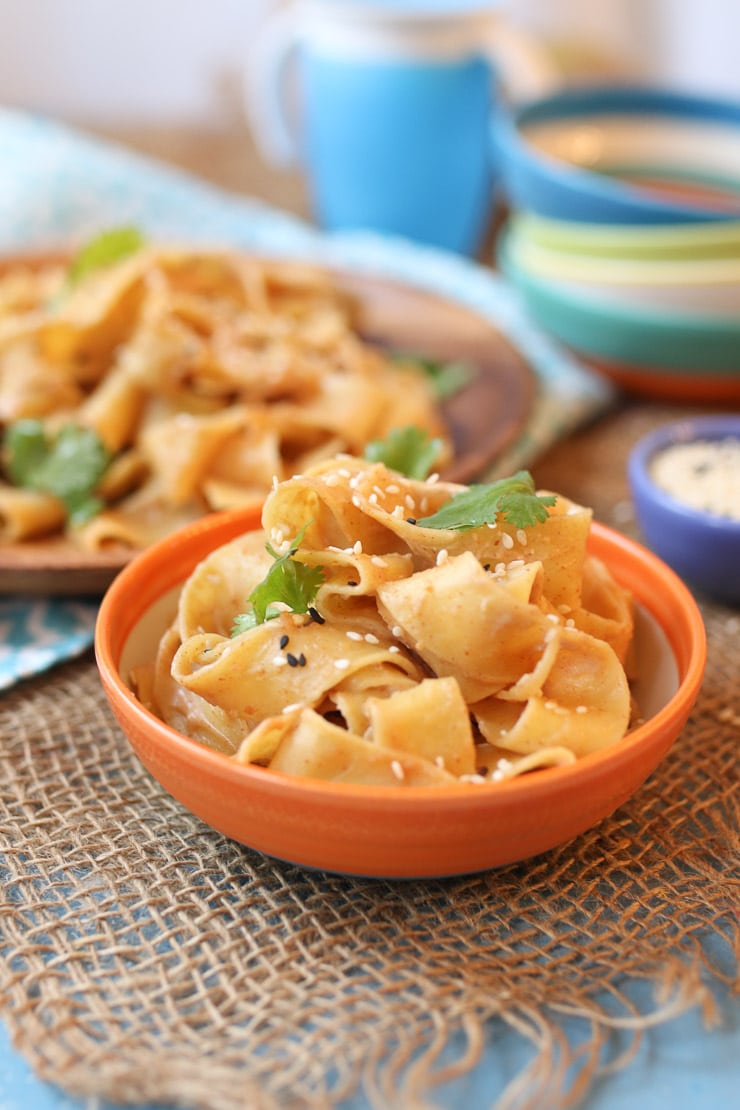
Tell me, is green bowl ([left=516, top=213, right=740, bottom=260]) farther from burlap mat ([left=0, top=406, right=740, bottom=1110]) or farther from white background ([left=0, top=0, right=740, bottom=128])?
white background ([left=0, top=0, right=740, bottom=128])

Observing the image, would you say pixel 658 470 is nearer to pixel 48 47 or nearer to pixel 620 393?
pixel 620 393

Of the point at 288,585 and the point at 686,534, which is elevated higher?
the point at 288,585

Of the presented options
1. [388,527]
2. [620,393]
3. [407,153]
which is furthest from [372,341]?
[388,527]

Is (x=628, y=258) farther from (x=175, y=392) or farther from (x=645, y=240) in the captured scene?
(x=175, y=392)

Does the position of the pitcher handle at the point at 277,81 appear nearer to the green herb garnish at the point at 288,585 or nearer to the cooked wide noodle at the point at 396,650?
the cooked wide noodle at the point at 396,650

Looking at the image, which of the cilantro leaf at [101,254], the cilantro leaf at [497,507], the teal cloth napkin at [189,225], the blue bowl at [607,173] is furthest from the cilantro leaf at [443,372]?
the cilantro leaf at [497,507]

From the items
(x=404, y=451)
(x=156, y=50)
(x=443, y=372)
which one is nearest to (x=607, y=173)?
(x=443, y=372)

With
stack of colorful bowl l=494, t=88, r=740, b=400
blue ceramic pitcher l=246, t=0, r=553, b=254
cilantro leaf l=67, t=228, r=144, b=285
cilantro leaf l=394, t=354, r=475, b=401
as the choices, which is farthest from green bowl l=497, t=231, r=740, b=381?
cilantro leaf l=67, t=228, r=144, b=285
